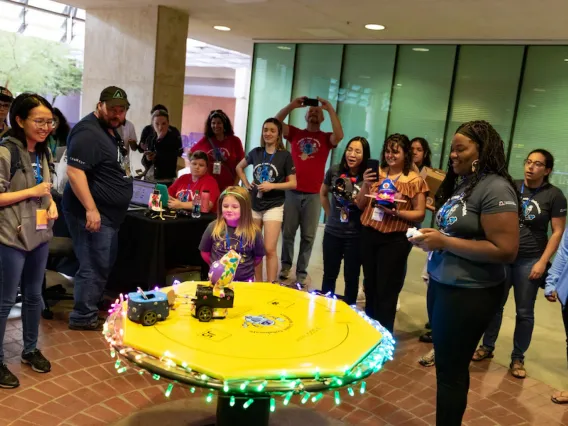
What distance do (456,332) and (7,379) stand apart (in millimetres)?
2500

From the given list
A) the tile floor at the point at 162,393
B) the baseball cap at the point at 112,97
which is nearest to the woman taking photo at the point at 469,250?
the tile floor at the point at 162,393

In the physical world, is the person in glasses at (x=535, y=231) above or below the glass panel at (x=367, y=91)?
below

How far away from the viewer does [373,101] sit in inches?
347

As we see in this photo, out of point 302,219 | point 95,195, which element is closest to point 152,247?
point 95,195

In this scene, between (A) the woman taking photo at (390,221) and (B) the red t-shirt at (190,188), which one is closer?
(A) the woman taking photo at (390,221)

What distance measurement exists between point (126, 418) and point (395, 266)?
1.99 m

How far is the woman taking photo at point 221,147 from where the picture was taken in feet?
17.5

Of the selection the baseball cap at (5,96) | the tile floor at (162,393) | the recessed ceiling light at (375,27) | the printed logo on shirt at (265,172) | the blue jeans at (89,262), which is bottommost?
the tile floor at (162,393)

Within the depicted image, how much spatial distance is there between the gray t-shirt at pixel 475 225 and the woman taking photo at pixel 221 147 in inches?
132

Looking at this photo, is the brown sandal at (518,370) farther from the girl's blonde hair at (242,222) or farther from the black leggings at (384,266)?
the girl's blonde hair at (242,222)

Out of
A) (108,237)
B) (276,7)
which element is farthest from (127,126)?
(108,237)

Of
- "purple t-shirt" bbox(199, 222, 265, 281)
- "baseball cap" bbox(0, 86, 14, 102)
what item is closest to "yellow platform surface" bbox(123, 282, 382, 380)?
Answer: "purple t-shirt" bbox(199, 222, 265, 281)

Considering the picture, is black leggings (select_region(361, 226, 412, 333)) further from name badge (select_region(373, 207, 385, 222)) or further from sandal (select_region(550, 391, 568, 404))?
sandal (select_region(550, 391, 568, 404))

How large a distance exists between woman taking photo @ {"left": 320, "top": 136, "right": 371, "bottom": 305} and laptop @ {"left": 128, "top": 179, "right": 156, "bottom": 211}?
1639 millimetres
